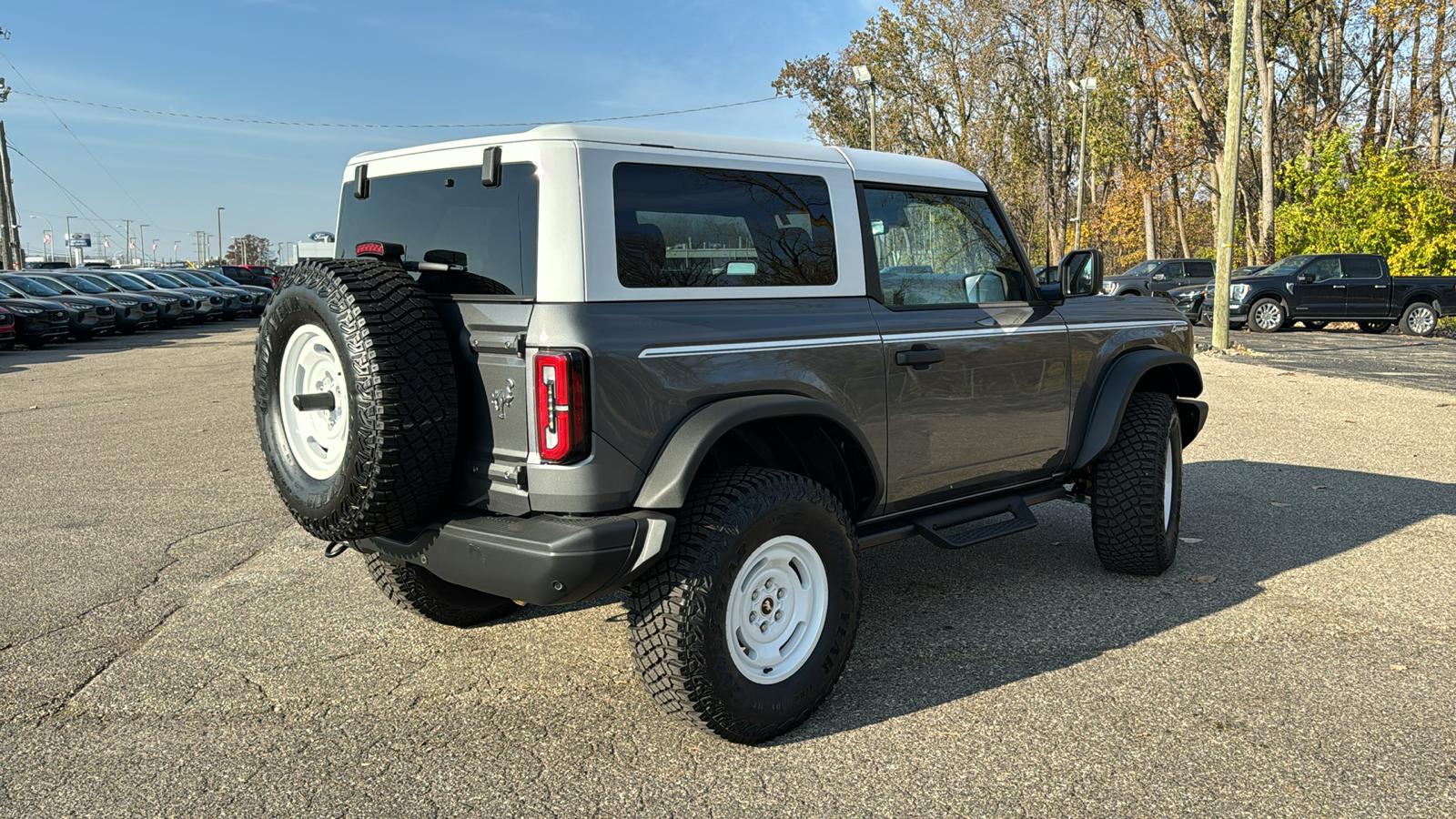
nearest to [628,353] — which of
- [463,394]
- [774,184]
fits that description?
[463,394]

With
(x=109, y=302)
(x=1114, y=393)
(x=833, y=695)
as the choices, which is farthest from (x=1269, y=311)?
(x=109, y=302)

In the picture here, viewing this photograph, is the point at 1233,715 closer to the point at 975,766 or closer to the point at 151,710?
the point at 975,766

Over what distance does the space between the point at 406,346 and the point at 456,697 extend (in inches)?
53.8

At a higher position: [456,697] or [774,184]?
[774,184]

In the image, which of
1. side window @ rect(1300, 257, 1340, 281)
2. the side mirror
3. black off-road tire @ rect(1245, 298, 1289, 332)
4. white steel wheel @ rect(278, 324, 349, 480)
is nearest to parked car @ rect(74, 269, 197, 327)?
black off-road tire @ rect(1245, 298, 1289, 332)

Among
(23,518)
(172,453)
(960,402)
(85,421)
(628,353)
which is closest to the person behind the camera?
(628,353)

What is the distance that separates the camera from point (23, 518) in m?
6.61

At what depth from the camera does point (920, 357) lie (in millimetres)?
4223

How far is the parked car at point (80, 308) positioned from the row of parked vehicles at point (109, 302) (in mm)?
18

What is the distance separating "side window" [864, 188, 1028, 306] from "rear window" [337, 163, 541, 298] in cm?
150

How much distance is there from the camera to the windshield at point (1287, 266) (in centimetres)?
2295

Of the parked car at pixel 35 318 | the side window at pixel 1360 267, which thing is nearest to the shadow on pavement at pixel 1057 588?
the side window at pixel 1360 267

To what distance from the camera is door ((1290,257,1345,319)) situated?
73.4 ft

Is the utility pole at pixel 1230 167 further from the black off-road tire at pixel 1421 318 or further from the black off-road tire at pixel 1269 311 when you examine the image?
the black off-road tire at pixel 1421 318
